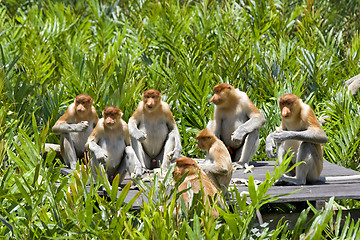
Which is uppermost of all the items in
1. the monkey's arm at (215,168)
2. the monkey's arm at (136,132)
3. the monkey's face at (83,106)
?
the monkey's face at (83,106)

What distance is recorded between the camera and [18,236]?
2.93 metres

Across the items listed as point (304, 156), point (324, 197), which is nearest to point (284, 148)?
point (304, 156)

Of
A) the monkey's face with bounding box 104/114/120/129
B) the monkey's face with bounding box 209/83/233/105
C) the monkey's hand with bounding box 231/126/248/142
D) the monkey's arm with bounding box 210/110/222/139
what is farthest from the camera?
the monkey's arm with bounding box 210/110/222/139

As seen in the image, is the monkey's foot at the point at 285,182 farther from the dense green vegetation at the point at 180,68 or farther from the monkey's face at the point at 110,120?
the monkey's face at the point at 110,120

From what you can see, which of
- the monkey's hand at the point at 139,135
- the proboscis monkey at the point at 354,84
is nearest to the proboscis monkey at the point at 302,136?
the monkey's hand at the point at 139,135

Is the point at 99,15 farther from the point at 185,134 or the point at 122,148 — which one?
the point at 122,148

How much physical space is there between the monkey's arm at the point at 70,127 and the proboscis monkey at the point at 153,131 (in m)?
0.41

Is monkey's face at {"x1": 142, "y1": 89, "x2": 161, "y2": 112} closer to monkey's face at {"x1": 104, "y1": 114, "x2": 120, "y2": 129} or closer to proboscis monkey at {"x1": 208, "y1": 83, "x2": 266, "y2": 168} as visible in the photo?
proboscis monkey at {"x1": 208, "y1": 83, "x2": 266, "y2": 168}

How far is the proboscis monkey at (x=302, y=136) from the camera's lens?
457 cm

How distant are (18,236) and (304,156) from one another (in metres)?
2.36

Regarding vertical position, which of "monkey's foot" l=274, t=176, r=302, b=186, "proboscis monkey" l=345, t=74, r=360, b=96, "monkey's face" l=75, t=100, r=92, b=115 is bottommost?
"monkey's foot" l=274, t=176, r=302, b=186

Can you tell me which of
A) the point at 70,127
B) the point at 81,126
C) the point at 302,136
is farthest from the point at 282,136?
the point at 70,127

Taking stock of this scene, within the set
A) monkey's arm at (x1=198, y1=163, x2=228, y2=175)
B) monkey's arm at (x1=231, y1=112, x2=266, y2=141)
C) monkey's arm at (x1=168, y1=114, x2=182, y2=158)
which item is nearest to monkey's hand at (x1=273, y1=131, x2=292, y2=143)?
monkey's arm at (x1=198, y1=163, x2=228, y2=175)

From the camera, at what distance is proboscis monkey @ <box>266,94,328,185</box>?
15.0 feet
